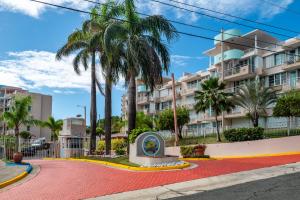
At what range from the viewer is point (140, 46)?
2239 cm

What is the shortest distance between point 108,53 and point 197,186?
44.0 feet

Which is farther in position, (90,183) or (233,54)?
(233,54)

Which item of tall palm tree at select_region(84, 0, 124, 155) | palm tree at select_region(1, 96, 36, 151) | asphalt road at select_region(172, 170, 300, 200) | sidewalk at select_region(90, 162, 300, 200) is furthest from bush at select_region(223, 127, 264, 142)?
palm tree at select_region(1, 96, 36, 151)

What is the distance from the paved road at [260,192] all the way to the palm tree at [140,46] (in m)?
12.5

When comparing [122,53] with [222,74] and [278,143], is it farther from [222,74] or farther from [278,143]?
[222,74]

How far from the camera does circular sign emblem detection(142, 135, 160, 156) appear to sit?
18.9 metres

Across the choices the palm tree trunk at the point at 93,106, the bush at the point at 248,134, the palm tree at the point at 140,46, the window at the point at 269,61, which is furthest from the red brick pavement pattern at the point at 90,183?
the window at the point at 269,61

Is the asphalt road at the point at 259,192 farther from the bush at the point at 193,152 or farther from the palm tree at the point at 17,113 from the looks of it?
the palm tree at the point at 17,113

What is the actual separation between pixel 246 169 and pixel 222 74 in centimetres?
3385

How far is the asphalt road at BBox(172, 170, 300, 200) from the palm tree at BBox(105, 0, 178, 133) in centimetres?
1249

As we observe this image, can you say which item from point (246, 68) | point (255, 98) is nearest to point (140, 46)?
point (255, 98)

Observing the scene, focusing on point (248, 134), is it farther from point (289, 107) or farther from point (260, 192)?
point (260, 192)

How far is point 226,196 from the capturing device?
368 inches

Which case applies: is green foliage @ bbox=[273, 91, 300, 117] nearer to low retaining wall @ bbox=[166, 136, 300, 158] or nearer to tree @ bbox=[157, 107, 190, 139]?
low retaining wall @ bbox=[166, 136, 300, 158]
